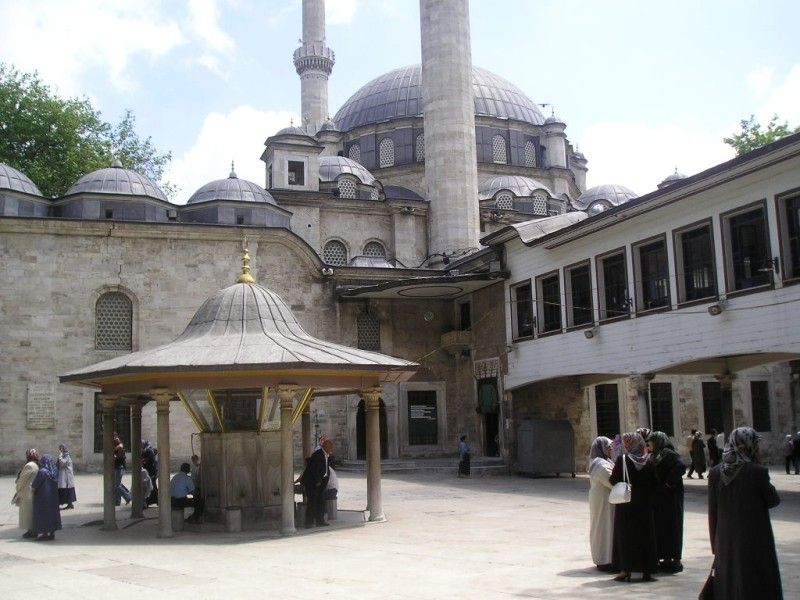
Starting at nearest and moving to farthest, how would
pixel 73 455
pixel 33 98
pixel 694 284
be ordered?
1. pixel 694 284
2. pixel 73 455
3. pixel 33 98

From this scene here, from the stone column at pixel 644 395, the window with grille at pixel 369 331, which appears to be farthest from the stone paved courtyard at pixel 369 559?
the window with grille at pixel 369 331

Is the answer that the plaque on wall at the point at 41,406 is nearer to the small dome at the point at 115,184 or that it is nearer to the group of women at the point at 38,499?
the small dome at the point at 115,184

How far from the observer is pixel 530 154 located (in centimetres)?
4403

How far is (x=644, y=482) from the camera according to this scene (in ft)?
27.0

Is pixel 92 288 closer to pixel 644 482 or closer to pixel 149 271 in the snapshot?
pixel 149 271

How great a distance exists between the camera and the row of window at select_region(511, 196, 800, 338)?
1625 centimetres

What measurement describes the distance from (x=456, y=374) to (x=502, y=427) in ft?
13.1

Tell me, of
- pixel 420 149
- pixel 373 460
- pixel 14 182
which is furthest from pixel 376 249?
pixel 373 460

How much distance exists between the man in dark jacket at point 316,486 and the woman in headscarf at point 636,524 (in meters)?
5.81

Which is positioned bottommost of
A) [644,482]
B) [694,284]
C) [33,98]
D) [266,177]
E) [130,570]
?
[130,570]

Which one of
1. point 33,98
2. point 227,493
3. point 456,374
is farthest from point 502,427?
point 33,98

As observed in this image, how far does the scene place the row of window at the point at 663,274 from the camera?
1625 centimetres

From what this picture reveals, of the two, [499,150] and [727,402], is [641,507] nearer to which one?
[727,402]

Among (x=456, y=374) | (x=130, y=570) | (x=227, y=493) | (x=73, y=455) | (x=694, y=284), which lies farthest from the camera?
(x=456, y=374)
